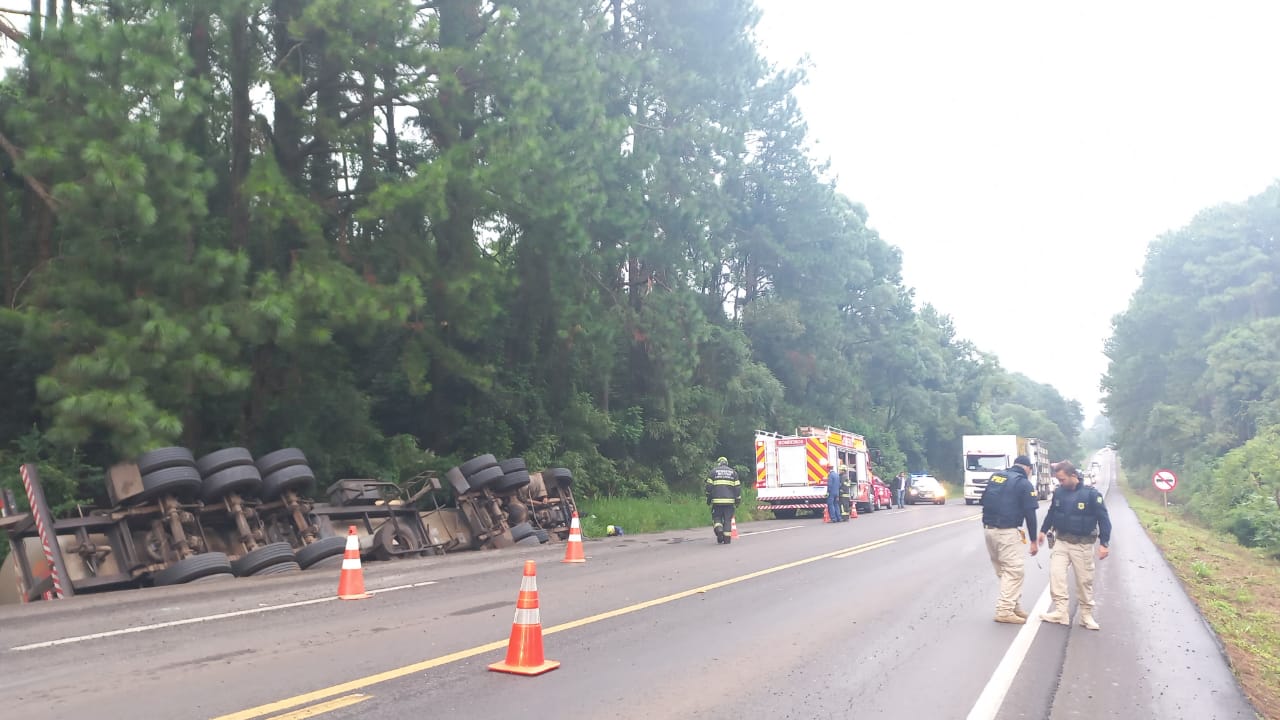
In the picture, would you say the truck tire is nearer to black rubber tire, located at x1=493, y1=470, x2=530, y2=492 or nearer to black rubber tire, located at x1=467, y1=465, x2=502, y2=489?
black rubber tire, located at x1=467, y1=465, x2=502, y2=489

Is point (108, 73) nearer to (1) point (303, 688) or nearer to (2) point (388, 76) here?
(2) point (388, 76)

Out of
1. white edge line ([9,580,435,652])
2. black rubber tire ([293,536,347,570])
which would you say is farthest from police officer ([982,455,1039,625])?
black rubber tire ([293,536,347,570])

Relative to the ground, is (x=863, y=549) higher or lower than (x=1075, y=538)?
lower

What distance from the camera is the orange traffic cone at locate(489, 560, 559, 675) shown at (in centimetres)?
671

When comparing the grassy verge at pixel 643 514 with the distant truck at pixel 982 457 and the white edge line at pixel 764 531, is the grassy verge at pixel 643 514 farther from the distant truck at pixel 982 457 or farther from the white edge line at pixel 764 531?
the distant truck at pixel 982 457

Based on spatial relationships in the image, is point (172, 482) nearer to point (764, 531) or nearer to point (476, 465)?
point (476, 465)

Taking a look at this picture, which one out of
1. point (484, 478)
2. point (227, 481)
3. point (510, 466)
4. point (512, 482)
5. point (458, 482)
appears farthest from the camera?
point (510, 466)

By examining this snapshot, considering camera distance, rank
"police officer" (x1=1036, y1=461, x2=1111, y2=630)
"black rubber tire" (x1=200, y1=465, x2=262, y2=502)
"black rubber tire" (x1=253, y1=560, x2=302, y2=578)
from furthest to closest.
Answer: "black rubber tire" (x1=200, y1=465, x2=262, y2=502)
"black rubber tire" (x1=253, y1=560, x2=302, y2=578)
"police officer" (x1=1036, y1=461, x2=1111, y2=630)

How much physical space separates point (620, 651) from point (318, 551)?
297 inches

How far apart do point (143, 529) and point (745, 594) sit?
8377 millimetres

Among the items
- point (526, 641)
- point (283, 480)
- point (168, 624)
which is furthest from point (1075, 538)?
point (283, 480)

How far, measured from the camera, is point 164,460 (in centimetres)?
1299

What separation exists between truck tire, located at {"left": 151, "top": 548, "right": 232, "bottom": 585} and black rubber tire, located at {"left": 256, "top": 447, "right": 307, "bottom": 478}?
2.43 meters

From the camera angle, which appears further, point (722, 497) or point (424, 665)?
point (722, 497)
